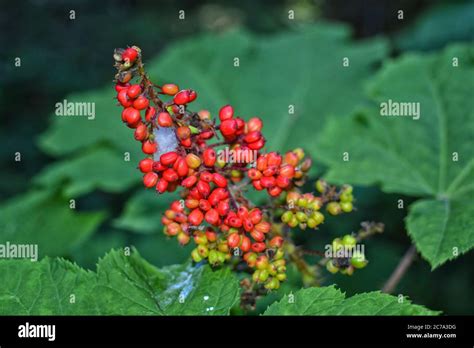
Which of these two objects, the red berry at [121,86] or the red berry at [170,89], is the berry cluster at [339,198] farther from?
the red berry at [121,86]

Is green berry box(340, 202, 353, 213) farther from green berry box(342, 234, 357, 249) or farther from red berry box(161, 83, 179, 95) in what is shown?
red berry box(161, 83, 179, 95)

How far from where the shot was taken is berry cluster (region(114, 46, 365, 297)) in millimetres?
3029

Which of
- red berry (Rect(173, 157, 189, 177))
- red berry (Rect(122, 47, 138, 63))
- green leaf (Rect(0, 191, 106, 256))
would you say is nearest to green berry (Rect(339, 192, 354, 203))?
red berry (Rect(173, 157, 189, 177))

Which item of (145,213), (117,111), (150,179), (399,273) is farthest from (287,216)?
(117,111)

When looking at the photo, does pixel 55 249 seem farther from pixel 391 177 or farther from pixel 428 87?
pixel 428 87

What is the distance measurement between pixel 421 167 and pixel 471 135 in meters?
0.55

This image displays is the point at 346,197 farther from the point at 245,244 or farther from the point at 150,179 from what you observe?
the point at 150,179

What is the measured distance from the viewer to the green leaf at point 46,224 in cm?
565

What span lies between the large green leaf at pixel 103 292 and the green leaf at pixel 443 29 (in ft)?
25.7

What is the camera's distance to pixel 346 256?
3428 millimetres
